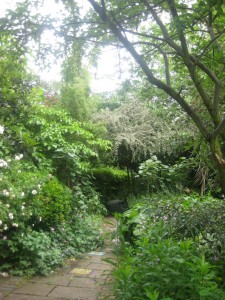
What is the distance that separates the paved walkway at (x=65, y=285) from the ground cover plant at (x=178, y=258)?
1.84ft

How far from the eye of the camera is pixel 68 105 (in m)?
8.45

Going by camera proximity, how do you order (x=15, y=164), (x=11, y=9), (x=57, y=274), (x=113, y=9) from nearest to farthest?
(x=11, y=9), (x=113, y=9), (x=57, y=274), (x=15, y=164)

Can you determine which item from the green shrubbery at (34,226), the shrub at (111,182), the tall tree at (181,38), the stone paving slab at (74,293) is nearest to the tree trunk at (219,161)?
the tall tree at (181,38)

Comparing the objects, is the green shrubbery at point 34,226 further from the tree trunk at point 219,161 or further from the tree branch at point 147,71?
the tree trunk at point 219,161

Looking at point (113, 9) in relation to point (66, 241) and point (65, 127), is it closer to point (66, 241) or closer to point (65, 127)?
point (66, 241)


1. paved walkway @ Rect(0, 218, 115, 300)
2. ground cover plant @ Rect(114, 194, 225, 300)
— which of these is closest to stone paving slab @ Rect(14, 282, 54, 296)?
paved walkway @ Rect(0, 218, 115, 300)

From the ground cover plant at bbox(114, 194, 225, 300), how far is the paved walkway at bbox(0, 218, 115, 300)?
0.56m

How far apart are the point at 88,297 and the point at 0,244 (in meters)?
1.42

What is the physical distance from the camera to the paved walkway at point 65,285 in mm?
3219

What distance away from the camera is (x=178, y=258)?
2.29 meters

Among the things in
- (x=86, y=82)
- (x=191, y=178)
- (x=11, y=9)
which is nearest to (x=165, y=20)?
(x=11, y=9)

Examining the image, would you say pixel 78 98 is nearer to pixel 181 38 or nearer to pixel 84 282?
pixel 84 282

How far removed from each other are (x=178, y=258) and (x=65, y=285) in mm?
→ 1793

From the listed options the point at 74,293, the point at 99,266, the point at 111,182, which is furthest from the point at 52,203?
the point at 111,182
